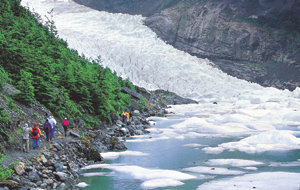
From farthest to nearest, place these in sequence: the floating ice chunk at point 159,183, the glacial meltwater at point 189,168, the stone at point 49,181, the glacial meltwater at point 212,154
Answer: the glacial meltwater at point 212,154
the glacial meltwater at point 189,168
the floating ice chunk at point 159,183
the stone at point 49,181

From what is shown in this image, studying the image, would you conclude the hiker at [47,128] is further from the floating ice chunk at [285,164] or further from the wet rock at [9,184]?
the floating ice chunk at [285,164]

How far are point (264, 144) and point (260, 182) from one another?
6.89m

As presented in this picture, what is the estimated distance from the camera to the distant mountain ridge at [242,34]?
6844 cm

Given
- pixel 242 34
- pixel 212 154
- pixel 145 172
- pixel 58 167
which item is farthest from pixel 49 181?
pixel 242 34

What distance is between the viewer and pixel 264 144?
17469 millimetres

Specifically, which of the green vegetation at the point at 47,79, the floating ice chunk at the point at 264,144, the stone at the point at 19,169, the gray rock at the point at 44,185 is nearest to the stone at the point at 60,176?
the gray rock at the point at 44,185

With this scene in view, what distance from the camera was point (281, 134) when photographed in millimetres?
18094

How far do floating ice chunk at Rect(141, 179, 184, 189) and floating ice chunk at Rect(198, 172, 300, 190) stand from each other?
0.89 meters

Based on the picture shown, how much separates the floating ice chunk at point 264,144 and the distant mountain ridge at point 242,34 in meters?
48.8

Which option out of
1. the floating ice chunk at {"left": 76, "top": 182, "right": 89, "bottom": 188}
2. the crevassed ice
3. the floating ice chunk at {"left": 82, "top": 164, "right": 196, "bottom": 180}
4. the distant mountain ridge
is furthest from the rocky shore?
the distant mountain ridge

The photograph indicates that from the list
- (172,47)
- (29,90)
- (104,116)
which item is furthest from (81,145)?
(172,47)

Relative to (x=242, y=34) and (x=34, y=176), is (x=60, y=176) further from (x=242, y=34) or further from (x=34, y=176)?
(x=242, y=34)

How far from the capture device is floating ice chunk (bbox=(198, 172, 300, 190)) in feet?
34.4

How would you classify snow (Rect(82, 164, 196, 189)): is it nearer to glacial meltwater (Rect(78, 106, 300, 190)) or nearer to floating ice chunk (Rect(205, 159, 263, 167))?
glacial meltwater (Rect(78, 106, 300, 190))
